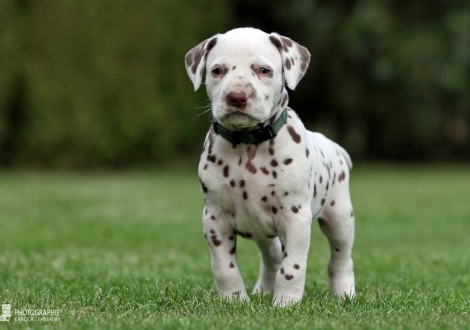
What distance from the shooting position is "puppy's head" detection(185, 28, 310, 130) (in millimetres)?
4512

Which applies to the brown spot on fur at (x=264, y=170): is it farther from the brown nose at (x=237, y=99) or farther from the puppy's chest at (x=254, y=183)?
the brown nose at (x=237, y=99)

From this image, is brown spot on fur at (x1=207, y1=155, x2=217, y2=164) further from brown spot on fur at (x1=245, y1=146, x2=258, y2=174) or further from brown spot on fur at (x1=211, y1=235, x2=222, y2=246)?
brown spot on fur at (x1=211, y1=235, x2=222, y2=246)

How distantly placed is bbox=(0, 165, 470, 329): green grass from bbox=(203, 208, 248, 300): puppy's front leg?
194 mm

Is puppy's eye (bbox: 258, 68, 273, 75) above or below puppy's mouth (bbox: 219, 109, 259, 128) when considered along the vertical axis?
above

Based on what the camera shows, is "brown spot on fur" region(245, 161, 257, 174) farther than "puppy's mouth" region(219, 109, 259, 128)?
Yes

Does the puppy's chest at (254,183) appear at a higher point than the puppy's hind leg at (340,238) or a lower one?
higher

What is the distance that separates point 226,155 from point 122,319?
1280 mm

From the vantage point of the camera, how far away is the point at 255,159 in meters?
4.77

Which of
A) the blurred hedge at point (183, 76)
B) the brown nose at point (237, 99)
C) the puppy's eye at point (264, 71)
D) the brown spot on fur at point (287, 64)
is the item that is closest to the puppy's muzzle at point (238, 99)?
the brown nose at point (237, 99)

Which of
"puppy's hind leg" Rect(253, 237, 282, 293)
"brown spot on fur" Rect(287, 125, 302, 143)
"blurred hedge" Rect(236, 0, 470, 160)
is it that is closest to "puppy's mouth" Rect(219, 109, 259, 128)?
"brown spot on fur" Rect(287, 125, 302, 143)

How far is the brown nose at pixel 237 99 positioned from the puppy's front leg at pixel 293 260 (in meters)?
0.77

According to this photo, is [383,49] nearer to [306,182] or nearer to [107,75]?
[107,75]

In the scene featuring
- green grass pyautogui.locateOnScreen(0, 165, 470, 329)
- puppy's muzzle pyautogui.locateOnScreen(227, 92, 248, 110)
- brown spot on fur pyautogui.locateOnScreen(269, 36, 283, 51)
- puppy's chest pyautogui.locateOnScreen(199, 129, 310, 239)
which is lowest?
green grass pyautogui.locateOnScreen(0, 165, 470, 329)

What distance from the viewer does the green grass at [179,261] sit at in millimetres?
4293
